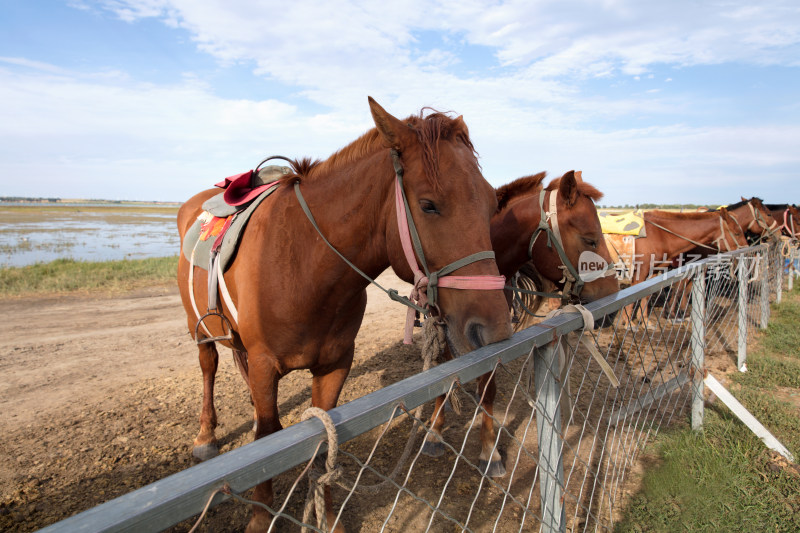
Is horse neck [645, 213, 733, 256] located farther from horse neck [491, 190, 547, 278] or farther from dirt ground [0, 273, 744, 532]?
horse neck [491, 190, 547, 278]

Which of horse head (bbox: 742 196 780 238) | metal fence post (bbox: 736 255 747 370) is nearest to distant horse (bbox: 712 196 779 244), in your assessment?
Answer: horse head (bbox: 742 196 780 238)

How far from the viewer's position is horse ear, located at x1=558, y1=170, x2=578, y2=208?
3.34m

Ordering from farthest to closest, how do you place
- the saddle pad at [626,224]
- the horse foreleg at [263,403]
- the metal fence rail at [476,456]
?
the saddle pad at [626,224]
the horse foreleg at [263,403]
the metal fence rail at [476,456]

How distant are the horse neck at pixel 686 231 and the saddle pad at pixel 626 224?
1.11 feet

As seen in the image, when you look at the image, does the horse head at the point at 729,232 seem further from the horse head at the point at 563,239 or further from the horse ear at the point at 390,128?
the horse ear at the point at 390,128

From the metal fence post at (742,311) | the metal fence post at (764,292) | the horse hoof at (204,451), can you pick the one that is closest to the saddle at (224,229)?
the horse hoof at (204,451)

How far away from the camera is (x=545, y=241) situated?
3438 mm

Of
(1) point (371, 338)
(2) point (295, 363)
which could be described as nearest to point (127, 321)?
(1) point (371, 338)

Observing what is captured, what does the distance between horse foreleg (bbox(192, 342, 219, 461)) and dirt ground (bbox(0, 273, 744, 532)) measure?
12 centimetres

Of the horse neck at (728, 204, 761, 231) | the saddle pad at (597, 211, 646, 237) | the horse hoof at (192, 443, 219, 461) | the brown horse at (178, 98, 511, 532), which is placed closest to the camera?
the brown horse at (178, 98, 511, 532)

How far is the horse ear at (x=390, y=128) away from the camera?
5.79 feet

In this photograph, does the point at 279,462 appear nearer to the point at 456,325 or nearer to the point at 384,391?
the point at 384,391

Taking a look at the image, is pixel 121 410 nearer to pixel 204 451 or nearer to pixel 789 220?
pixel 204 451

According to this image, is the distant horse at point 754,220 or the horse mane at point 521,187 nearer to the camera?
the horse mane at point 521,187
